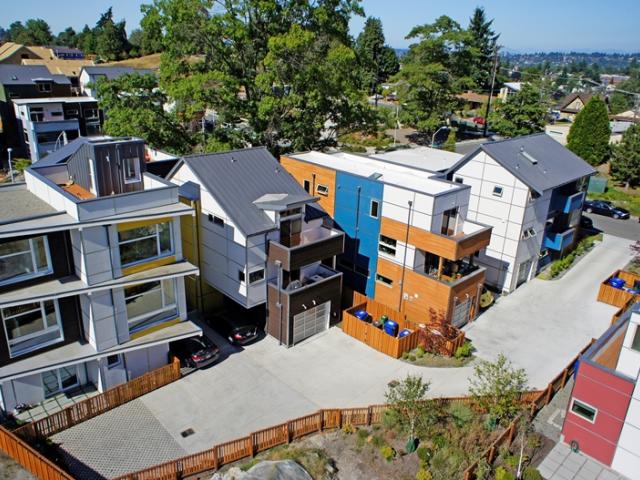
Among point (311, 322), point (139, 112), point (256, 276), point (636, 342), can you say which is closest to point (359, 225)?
point (311, 322)

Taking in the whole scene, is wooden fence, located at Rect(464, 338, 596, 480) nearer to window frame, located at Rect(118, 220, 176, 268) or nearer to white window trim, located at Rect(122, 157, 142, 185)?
window frame, located at Rect(118, 220, 176, 268)

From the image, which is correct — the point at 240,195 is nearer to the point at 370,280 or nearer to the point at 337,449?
the point at 370,280

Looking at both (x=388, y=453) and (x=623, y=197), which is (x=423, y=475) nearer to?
(x=388, y=453)

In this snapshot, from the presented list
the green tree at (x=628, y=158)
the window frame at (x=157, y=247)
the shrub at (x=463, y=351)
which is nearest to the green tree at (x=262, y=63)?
the window frame at (x=157, y=247)

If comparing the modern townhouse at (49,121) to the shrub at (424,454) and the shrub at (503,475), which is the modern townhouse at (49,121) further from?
the shrub at (503,475)

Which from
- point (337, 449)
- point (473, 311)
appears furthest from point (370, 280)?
point (337, 449)

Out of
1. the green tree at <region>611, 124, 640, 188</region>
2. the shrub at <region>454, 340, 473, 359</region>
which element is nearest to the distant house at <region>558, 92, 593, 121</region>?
the green tree at <region>611, 124, 640, 188</region>
